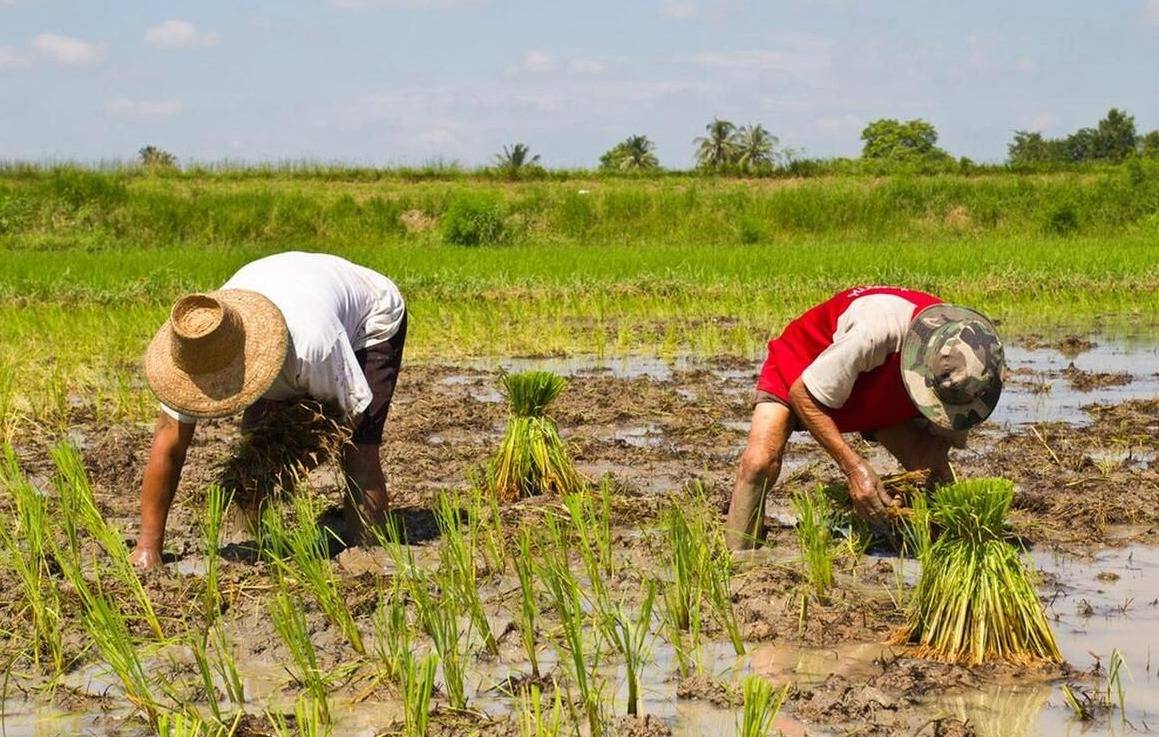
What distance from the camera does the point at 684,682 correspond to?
3234 millimetres

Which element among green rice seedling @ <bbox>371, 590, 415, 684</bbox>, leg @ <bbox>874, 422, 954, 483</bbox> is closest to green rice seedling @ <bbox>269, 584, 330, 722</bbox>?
green rice seedling @ <bbox>371, 590, 415, 684</bbox>

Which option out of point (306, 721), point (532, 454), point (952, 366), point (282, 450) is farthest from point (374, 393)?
point (306, 721)

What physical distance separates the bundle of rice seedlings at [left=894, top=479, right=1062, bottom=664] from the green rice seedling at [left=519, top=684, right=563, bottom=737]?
98 centimetres

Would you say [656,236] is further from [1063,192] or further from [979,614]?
[979,614]

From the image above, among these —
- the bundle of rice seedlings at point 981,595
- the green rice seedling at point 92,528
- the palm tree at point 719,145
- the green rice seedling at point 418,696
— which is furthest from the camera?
the palm tree at point 719,145

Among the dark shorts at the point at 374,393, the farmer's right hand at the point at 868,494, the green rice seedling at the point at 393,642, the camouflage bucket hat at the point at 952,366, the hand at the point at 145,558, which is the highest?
the camouflage bucket hat at the point at 952,366

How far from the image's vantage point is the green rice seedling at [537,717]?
2.58 m

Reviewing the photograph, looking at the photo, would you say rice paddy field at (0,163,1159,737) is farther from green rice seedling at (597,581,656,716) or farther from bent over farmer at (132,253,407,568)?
bent over farmer at (132,253,407,568)

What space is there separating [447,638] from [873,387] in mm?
1721

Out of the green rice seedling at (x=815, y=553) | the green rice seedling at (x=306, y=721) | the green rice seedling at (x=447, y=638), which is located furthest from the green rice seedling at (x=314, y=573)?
the green rice seedling at (x=815, y=553)

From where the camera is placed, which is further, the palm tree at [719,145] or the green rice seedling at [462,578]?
the palm tree at [719,145]

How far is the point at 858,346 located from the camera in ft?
13.8

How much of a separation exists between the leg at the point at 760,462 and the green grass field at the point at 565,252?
4.12 meters

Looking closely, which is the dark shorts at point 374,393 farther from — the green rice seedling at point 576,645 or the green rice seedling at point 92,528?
the green rice seedling at point 576,645
